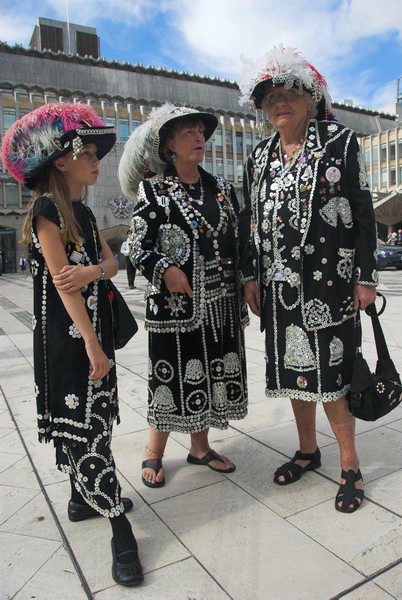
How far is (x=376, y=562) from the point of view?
72.1 inches

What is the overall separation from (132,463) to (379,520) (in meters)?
1.40

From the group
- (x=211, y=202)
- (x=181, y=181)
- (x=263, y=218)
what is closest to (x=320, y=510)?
(x=263, y=218)

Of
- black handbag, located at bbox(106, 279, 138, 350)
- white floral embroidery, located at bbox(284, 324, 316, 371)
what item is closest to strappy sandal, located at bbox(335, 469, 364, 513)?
white floral embroidery, located at bbox(284, 324, 316, 371)

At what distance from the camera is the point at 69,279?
1.80 m

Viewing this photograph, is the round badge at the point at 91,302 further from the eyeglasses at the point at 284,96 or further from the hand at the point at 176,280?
the eyeglasses at the point at 284,96

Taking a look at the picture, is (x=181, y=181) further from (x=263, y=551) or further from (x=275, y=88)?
(x=263, y=551)

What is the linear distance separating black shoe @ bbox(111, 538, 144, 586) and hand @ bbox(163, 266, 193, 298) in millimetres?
1178

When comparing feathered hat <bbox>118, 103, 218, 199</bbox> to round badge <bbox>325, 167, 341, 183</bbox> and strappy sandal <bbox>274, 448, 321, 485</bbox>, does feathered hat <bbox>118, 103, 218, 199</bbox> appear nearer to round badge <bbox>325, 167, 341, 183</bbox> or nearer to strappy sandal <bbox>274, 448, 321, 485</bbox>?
round badge <bbox>325, 167, 341, 183</bbox>

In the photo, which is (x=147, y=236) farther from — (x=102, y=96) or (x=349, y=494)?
(x=102, y=96)

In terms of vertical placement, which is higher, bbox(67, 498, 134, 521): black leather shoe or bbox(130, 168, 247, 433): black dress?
bbox(130, 168, 247, 433): black dress


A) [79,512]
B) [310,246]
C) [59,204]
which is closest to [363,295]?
[310,246]

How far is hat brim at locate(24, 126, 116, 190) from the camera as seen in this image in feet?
6.17

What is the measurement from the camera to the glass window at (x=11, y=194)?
121 feet

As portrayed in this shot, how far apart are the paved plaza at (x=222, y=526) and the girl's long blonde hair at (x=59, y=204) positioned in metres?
1.32
